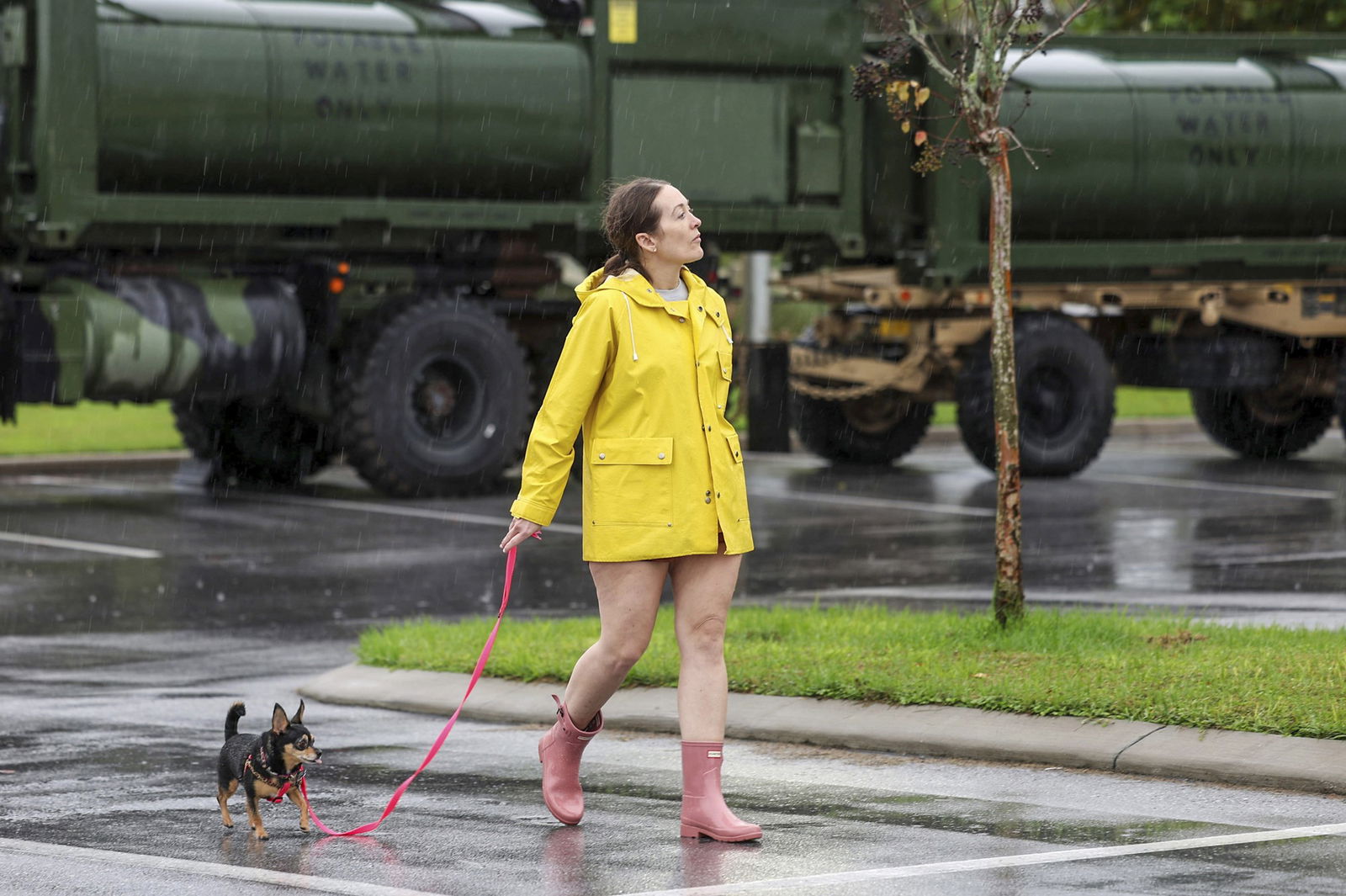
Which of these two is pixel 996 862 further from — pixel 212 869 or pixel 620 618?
pixel 212 869

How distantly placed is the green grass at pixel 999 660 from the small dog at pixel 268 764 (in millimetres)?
2580

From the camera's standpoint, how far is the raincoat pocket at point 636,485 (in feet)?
21.2

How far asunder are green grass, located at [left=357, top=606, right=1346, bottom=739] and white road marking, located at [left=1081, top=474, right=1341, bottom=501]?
8622 millimetres

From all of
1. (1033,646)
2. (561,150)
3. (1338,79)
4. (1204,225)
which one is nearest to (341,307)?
(561,150)

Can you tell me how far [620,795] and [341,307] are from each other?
12141mm

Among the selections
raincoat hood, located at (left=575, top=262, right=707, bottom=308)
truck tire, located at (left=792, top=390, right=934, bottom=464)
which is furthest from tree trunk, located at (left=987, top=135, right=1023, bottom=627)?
truck tire, located at (left=792, top=390, right=934, bottom=464)

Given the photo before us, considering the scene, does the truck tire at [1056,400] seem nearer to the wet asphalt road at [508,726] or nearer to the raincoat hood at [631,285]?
the wet asphalt road at [508,726]

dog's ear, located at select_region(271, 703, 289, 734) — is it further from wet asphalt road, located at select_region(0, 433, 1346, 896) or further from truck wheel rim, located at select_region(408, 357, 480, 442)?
truck wheel rim, located at select_region(408, 357, 480, 442)

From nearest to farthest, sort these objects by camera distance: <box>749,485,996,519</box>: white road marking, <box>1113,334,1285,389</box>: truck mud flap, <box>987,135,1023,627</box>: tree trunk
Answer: <box>987,135,1023,627</box>: tree trunk, <box>749,485,996,519</box>: white road marking, <box>1113,334,1285,389</box>: truck mud flap

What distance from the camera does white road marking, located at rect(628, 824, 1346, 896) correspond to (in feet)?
18.9

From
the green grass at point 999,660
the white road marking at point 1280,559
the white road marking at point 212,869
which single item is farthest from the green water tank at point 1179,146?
the white road marking at point 212,869

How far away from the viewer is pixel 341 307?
61.9 ft

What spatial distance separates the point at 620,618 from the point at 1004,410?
3.39m

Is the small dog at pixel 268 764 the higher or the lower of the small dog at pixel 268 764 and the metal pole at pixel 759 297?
the lower
